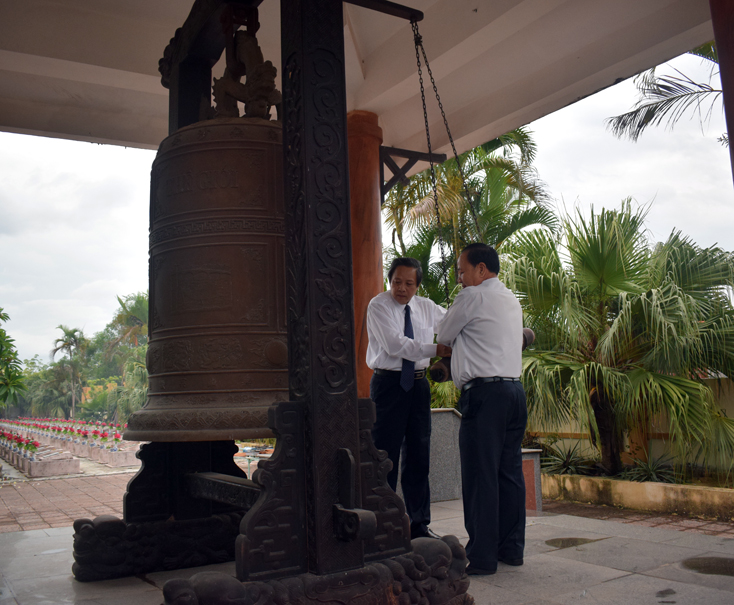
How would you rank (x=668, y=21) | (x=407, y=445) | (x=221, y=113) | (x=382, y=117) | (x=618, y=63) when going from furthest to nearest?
(x=382, y=117) < (x=618, y=63) < (x=668, y=21) < (x=407, y=445) < (x=221, y=113)

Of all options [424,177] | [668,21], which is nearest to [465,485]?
[668,21]

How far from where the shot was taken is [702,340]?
7891mm

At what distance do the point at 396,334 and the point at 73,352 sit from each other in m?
78.0

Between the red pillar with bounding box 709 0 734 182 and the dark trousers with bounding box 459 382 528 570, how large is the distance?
156 centimetres

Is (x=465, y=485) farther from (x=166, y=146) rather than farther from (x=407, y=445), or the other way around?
(x=166, y=146)

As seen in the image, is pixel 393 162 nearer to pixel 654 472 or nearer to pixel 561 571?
pixel 561 571

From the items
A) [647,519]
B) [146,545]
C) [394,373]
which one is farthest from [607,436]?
[146,545]

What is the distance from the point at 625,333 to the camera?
8180 mm

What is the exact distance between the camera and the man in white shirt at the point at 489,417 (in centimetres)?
321

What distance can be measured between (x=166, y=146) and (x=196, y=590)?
6.52 feet

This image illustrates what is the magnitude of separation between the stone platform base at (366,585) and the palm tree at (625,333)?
591 cm

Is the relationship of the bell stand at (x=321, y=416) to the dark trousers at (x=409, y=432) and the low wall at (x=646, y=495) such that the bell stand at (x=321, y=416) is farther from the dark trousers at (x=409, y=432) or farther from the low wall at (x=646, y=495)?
the low wall at (x=646, y=495)

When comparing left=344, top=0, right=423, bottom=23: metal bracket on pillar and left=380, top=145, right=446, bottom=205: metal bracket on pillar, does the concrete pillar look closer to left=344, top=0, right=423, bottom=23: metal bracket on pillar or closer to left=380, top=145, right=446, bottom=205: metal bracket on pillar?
left=380, top=145, right=446, bottom=205: metal bracket on pillar

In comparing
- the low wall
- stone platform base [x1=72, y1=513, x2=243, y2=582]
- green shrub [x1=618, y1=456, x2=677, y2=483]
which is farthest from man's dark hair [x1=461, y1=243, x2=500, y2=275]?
green shrub [x1=618, y1=456, x2=677, y2=483]
